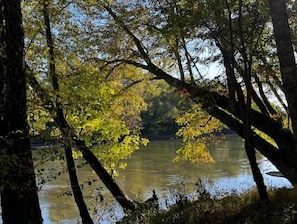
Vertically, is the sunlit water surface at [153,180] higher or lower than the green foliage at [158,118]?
lower

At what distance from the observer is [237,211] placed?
5043 millimetres

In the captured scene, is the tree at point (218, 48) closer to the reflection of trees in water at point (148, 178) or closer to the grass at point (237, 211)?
the grass at point (237, 211)

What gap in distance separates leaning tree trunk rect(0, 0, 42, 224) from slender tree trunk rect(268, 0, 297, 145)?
3.28 metres

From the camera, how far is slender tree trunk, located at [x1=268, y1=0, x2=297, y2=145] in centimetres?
486

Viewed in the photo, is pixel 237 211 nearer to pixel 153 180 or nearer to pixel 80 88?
pixel 80 88

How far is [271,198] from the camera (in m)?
5.40

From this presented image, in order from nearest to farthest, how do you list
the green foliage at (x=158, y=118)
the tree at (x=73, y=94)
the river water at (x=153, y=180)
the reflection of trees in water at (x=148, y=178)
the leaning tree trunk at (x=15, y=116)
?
the leaning tree trunk at (x=15, y=116) < the tree at (x=73, y=94) < the river water at (x=153, y=180) < the reflection of trees in water at (x=148, y=178) < the green foliage at (x=158, y=118)

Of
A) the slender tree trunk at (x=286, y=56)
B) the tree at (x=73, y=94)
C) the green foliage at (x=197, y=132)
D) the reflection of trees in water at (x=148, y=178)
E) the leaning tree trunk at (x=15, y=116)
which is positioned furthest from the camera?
the reflection of trees in water at (x=148, y=178)

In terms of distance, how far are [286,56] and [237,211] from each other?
7.21 feet

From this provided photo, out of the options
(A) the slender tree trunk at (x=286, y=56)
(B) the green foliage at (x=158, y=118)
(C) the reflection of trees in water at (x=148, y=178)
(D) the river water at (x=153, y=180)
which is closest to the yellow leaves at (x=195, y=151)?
(D) the river water at (x=153, y=180)

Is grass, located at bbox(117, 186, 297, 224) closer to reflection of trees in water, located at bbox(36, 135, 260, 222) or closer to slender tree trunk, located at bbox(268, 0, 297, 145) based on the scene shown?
slender tree trunk, located at bbox(268, 0, 297, 145)

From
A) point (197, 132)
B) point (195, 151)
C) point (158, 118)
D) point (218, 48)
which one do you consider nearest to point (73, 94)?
point (218, 48)

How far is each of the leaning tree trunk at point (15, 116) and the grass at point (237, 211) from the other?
2.30 metres

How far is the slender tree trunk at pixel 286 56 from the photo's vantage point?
4.86 metres
